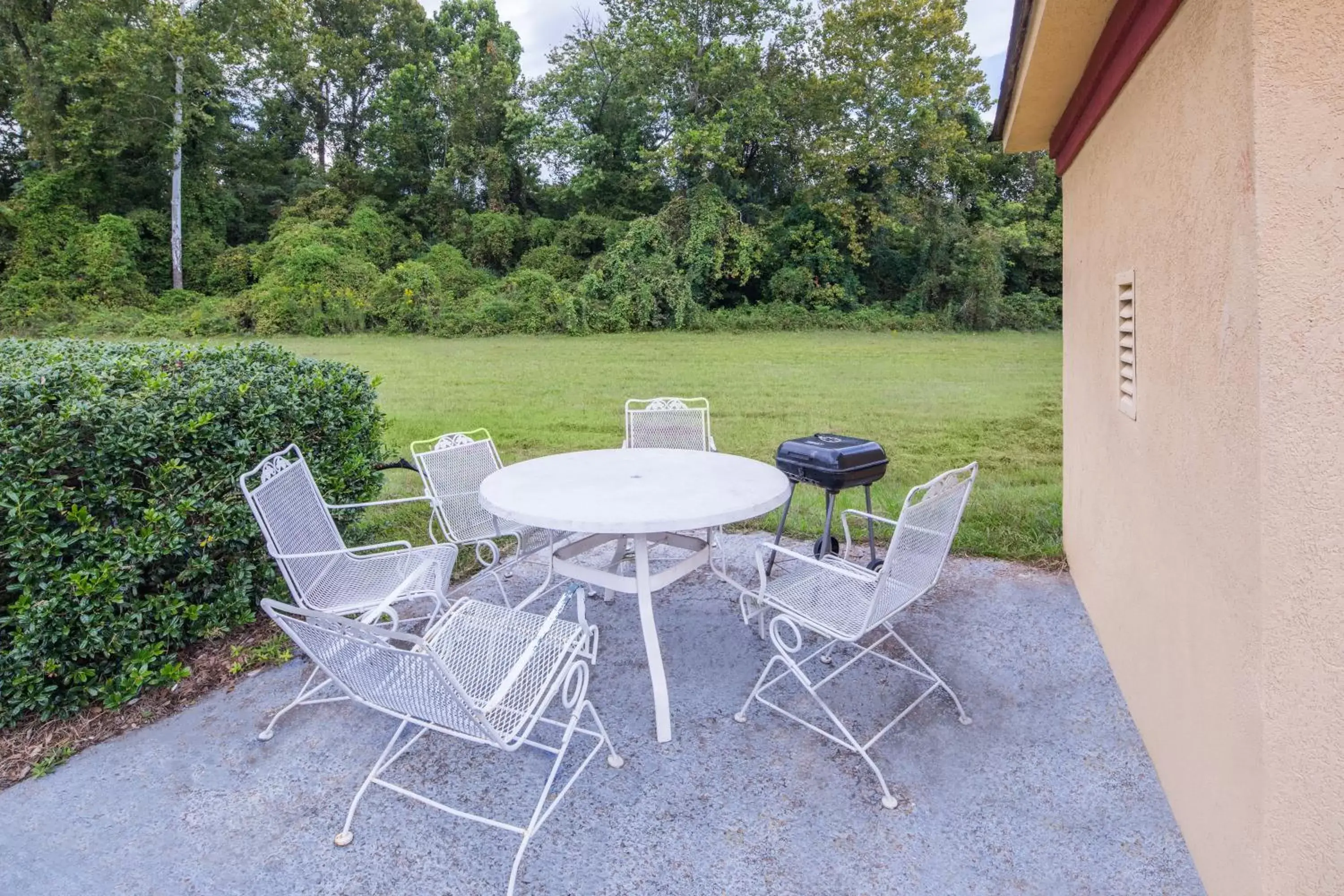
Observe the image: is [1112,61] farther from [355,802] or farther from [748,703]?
[355,802]

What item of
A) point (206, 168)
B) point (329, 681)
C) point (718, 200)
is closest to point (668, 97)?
point (718, 200)

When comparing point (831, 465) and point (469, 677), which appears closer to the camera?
point (469, 677)

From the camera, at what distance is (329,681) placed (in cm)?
267

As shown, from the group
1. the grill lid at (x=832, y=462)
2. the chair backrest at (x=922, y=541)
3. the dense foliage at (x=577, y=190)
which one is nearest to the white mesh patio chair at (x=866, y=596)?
the chair backrest at (x=922, y=541)

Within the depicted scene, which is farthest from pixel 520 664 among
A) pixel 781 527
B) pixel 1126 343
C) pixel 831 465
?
pixel 1126 343

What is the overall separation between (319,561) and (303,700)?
1.67 feet

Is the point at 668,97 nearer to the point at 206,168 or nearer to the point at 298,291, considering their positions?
the point at 298,291

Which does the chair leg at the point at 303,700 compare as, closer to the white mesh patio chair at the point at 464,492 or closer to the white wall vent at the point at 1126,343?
the white mesh patio chair at the point at 464,492

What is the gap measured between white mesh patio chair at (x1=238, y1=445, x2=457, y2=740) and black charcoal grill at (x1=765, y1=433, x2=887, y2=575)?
1.37 m

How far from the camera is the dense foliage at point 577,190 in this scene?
1346 cm

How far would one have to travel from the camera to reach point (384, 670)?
5.68 feet

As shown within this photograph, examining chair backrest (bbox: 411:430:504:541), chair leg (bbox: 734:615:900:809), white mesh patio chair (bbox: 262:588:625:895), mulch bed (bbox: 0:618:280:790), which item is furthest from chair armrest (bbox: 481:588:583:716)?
mulch bed (bbox: 0:618:280:790)

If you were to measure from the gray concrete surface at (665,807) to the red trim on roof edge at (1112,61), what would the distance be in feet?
6.64

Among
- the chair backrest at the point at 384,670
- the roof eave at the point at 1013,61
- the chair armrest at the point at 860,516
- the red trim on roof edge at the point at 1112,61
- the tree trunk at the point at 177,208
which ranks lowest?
the chair armrest at the point at 860,516
